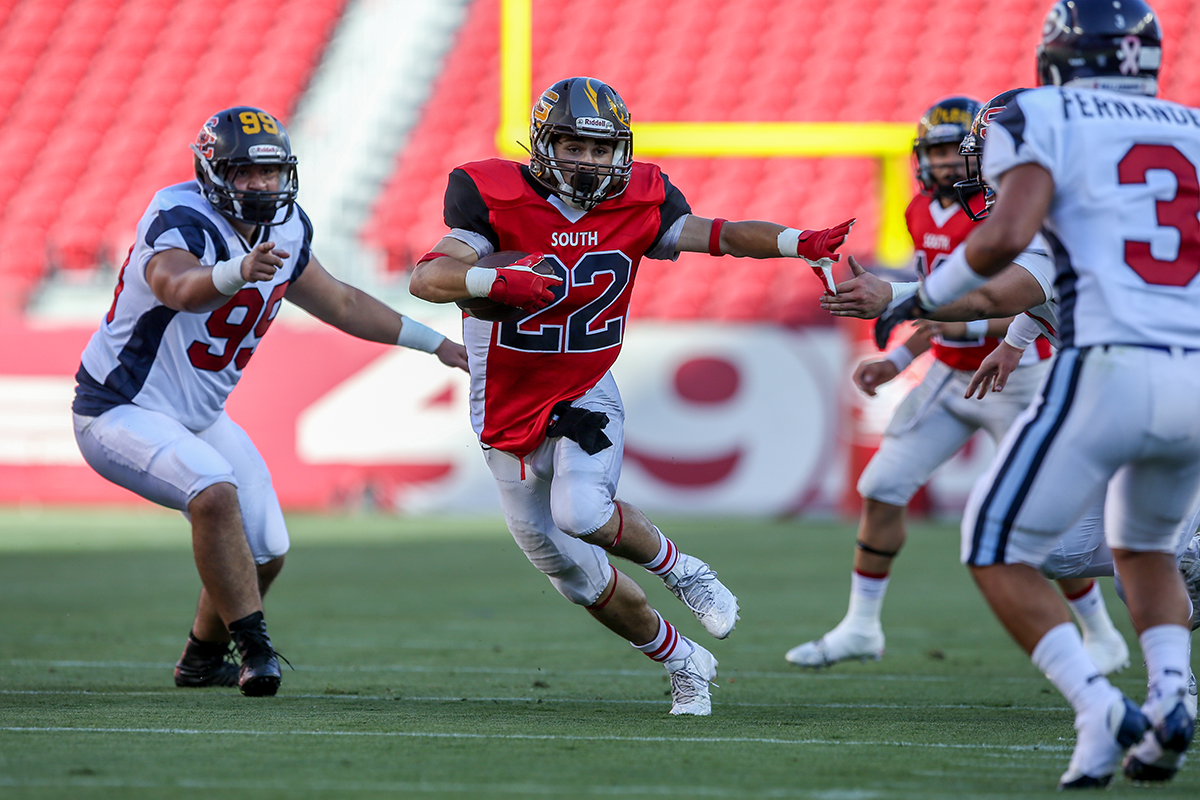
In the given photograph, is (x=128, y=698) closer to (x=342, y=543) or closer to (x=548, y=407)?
(x=548, y=407)

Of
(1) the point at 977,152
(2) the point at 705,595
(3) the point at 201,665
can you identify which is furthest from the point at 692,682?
(1) the point at 977,152

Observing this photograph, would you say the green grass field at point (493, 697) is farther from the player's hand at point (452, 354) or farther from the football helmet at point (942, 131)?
the football helmet at point (942, 131)

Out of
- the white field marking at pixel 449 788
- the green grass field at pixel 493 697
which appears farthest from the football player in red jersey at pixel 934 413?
the white field marking at pixel 449 788

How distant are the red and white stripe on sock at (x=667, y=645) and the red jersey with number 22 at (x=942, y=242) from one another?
2.03m

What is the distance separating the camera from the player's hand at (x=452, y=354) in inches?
196

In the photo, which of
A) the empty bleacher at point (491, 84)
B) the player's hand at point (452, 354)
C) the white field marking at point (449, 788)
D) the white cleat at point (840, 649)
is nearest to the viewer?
the white field marking at point (449, 788)

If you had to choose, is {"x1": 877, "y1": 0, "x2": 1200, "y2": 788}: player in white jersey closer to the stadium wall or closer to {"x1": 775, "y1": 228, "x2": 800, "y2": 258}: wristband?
{"x1": 775, "y1": 228, "x2": 800, "y2": 258}: wristband

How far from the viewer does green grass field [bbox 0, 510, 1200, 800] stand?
10.0ft

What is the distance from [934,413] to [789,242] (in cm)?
186

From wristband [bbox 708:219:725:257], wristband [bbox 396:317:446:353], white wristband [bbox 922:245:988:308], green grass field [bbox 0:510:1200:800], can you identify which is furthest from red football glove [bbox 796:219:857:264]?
wristband [bbox 396:317:446:353]

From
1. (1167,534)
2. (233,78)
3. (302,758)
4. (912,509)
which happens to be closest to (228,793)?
(302,758)

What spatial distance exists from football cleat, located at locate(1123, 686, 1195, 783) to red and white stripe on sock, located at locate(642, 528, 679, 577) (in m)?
1.54

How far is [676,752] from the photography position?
135 inches

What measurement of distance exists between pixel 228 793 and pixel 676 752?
1.08 meters
